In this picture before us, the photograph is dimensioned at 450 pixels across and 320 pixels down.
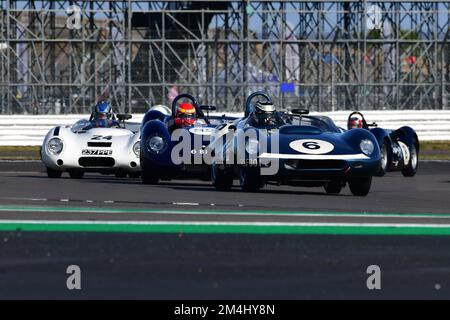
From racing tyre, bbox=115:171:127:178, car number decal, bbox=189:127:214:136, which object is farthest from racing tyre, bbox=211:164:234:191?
racing tyre, bbox=115:171:127:178

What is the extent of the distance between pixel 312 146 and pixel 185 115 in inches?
164

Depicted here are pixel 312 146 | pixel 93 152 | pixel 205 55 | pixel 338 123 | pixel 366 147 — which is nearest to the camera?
pixel 312 146

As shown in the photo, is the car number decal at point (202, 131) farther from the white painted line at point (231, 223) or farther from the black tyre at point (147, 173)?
the white painted line at point (231, 223)

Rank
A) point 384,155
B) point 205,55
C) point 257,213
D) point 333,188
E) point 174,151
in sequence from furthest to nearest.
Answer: point 205,55 < point 384,155 < point 174,151 < point 333,188 < point 257,213

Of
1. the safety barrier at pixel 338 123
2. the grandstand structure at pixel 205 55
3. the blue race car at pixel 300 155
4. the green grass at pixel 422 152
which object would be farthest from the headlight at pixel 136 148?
the grandstand structure at pixel 205 55

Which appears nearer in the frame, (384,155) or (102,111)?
(384,155)

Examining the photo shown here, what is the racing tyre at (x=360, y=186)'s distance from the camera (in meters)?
15.9

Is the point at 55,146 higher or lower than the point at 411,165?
higher

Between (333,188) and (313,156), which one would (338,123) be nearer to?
(333,188)

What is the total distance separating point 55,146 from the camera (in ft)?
64.7

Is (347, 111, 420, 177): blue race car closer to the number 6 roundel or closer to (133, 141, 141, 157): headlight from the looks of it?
(133, 141, 141, 157): headlight

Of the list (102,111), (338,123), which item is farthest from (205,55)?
(102,111)

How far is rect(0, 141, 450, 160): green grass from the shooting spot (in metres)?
30.3

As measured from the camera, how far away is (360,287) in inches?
278
